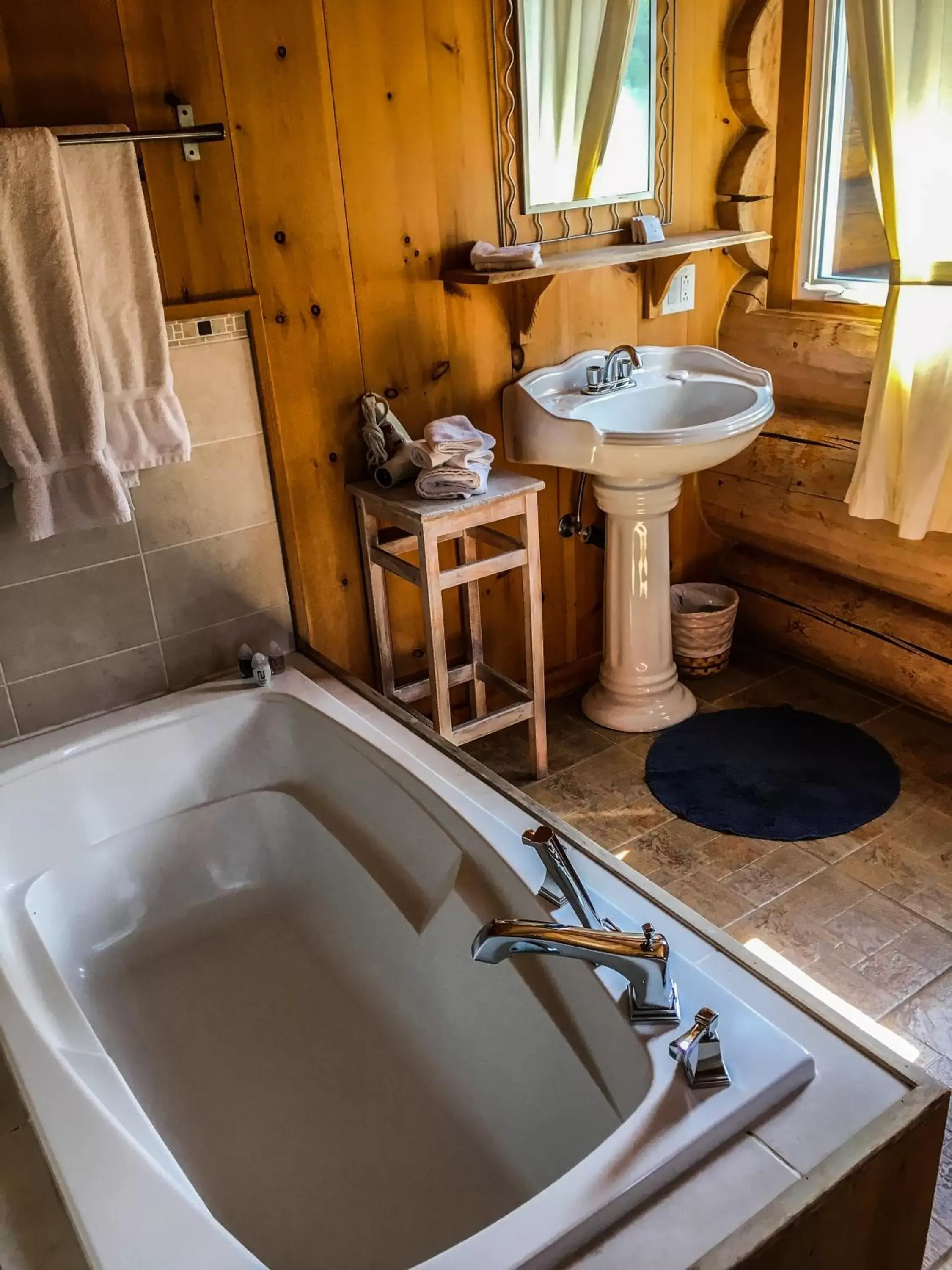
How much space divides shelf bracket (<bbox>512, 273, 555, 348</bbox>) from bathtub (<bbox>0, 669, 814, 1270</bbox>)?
1.05m

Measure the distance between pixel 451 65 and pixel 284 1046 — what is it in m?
2.10

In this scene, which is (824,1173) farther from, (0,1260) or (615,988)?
(0,1260)

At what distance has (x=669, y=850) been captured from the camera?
8.23ft

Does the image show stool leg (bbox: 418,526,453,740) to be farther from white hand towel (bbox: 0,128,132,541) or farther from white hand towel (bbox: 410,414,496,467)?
white hand towel (bbox: 0,128,132,541)

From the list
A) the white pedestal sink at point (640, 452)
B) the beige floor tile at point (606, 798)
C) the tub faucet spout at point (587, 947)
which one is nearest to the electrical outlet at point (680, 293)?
the white pedestal sink at point (640, 452)

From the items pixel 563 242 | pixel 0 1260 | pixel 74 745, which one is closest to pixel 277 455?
pixel 74 745

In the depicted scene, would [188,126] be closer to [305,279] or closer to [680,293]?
[305,279]

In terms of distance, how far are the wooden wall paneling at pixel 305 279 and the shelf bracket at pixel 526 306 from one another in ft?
1.53

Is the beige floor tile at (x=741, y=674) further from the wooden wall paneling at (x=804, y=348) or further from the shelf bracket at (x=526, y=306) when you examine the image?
the shelf bracket at (x=526, y=306)

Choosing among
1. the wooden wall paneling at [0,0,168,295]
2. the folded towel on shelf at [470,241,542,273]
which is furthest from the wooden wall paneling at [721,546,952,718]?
the wooden wall paneling at [0,0,168,295]

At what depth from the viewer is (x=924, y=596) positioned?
282 centimetres

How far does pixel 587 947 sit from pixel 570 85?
2.18 m

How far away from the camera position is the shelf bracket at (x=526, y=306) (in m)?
2.64

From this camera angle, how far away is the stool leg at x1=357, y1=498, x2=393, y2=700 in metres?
2.56
